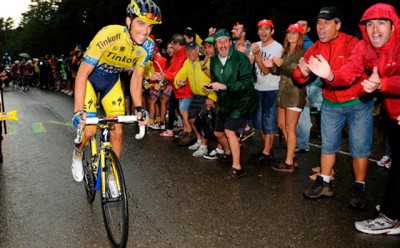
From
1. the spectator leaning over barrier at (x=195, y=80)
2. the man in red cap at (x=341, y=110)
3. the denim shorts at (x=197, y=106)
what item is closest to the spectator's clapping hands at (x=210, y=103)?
the spectator leaning over barrier at (x=195, y=80)

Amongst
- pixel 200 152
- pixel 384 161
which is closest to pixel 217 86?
pixel 200 152

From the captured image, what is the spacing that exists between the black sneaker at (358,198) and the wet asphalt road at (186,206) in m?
0.10

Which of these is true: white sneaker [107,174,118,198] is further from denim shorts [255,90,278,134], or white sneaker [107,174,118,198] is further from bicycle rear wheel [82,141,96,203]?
denim shorts [255,90,278,134]

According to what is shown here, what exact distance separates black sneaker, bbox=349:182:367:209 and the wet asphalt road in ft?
0.32

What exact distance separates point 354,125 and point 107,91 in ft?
9.78

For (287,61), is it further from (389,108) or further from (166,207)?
(166,207)

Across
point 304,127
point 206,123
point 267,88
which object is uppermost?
point 267,88

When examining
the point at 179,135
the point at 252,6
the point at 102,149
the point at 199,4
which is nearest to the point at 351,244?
the point at 102,149

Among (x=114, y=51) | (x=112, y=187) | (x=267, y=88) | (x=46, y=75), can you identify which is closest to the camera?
(x=112, y=187)

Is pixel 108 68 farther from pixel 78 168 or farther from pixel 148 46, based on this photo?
pixel 78 168

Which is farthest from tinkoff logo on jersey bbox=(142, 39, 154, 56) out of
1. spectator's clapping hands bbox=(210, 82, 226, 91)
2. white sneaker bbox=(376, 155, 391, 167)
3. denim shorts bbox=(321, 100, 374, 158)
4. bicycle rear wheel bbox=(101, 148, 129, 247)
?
white sneaker bbox=(376, 155, 391, 167)

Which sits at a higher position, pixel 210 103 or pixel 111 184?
pixel 210 103

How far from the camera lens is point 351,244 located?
152 inches

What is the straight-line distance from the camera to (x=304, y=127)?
24.4 ft
